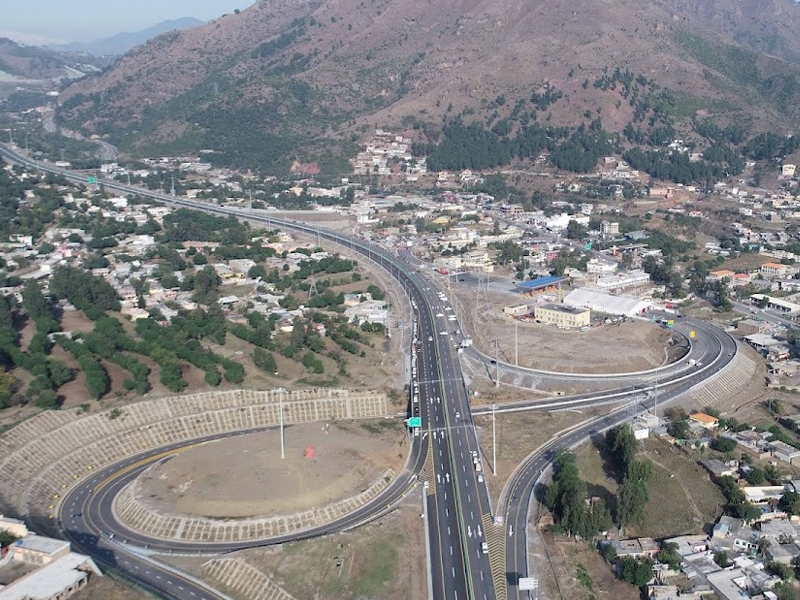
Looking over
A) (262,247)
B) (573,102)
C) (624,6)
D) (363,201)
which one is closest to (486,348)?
(262,247)

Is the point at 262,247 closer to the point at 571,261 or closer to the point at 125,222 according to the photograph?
the point at 125,222

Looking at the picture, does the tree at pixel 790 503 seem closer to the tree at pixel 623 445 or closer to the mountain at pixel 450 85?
the tree at pixel 623 445

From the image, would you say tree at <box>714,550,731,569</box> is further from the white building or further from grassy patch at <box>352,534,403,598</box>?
the white building

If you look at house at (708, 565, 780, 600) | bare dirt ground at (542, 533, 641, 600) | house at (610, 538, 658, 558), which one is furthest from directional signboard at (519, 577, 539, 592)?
house at (708, 565, 780, 600)

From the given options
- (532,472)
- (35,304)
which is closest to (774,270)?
(532,472)

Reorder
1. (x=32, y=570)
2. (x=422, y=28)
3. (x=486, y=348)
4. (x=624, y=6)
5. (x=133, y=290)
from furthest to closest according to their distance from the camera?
(x=422, y=28)
(x=624, y=6)
(x=133, y=290)
(x=486, y=348)
(x=32, y=570)
